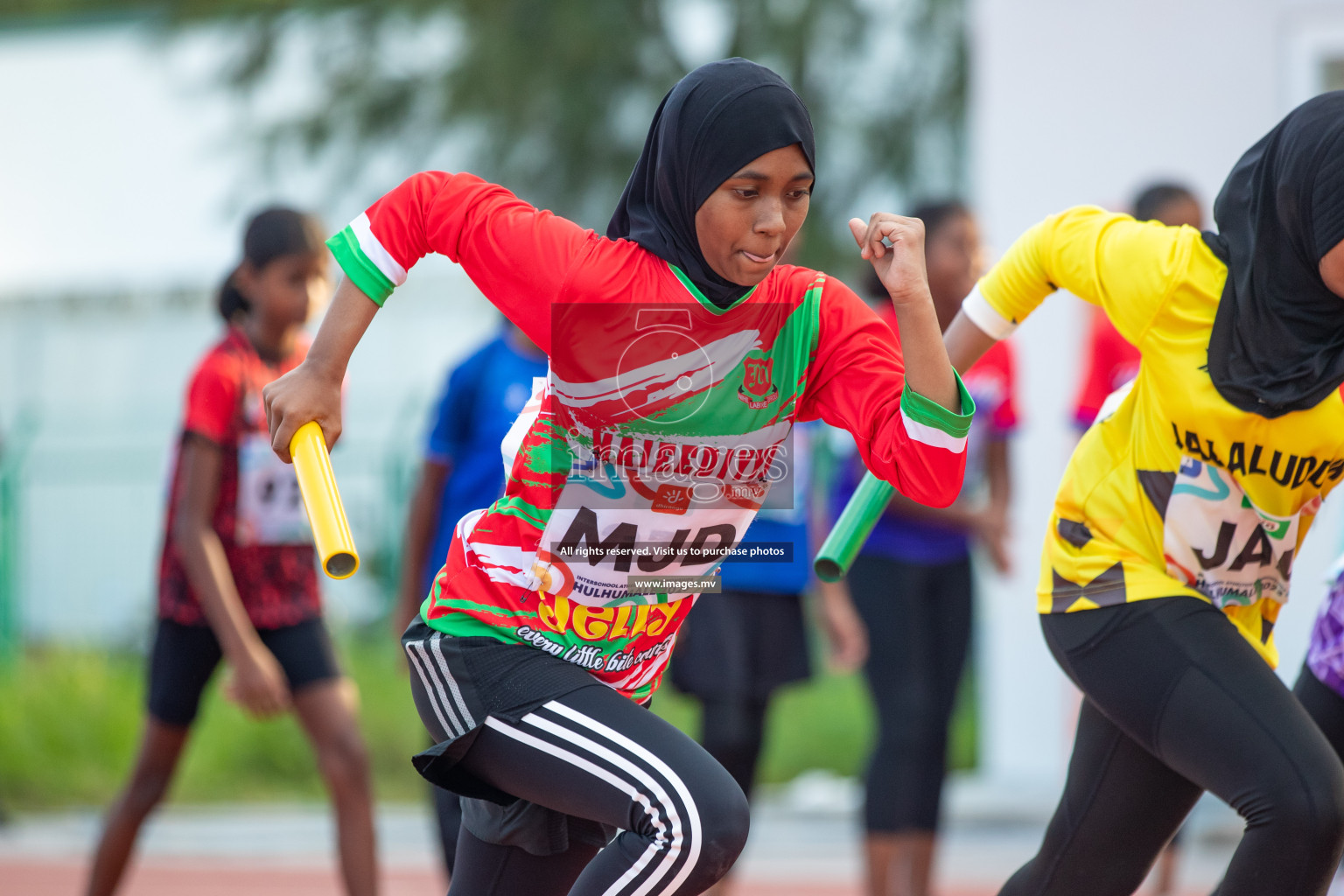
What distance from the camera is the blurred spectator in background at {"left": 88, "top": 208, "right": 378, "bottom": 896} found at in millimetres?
4543

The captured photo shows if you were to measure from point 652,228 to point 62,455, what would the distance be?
965 cm

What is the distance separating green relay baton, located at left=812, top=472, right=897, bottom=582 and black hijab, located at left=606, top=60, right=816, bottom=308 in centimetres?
67

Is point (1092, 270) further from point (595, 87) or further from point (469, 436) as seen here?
point (595, 87)

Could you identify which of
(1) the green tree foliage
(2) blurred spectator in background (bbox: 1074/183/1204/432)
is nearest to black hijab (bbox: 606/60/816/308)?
(2) blurred spectator in background (bbox: 1074/183/1204/432)

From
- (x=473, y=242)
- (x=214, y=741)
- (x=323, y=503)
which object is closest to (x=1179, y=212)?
(x=473, y=242)

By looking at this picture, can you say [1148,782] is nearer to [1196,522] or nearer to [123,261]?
[1196,522]

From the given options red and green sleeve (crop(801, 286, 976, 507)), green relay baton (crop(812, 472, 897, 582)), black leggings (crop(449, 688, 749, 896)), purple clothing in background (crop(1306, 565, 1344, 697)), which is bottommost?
black leggings (crop(449, 688, 749, 896))

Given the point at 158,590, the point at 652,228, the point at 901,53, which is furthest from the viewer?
the point at 901,53

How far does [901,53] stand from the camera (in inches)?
503

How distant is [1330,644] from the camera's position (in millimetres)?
3357

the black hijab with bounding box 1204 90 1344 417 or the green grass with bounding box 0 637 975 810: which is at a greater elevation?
the black hijab with bounding box 1204 90 1344 417

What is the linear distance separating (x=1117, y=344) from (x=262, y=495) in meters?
3.04

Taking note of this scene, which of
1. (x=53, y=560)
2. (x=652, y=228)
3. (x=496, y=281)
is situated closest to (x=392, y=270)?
(x=496, y=281)

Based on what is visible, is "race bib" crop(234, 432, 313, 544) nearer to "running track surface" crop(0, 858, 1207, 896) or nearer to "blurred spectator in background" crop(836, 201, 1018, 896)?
"blurred spectator in background" crop(836, 201, 1018, 896)
